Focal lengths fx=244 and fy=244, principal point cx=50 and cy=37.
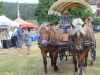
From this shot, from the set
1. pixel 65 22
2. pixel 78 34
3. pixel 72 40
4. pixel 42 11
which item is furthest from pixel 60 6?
pixel 42 11

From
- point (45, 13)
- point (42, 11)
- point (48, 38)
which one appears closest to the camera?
point (48, 38)

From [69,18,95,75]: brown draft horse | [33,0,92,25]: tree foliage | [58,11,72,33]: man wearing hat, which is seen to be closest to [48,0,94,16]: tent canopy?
[58,11,72,33]: man wearing hat

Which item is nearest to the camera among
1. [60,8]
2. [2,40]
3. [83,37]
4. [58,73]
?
[83,37]

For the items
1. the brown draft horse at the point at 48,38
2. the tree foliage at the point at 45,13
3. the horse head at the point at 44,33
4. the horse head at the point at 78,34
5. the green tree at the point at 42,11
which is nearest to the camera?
the horse head at the point at 78,34

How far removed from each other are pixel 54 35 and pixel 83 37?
1180mm

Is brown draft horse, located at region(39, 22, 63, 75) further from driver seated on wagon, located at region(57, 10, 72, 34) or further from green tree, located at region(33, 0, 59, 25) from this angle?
green tree, located at region(33, 0, 59, 25)

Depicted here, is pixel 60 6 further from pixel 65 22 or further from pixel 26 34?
pixel 26 34

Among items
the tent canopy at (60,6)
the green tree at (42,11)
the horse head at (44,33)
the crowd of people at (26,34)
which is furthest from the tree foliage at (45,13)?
the horse head at (44,33)

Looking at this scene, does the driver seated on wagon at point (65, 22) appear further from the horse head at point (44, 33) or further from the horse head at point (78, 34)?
the horse head at point (78, 34)

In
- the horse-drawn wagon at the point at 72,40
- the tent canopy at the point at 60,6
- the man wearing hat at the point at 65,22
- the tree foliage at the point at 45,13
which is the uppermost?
the tree foliage at the point at 45,13

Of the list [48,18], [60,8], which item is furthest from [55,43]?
[48,18]

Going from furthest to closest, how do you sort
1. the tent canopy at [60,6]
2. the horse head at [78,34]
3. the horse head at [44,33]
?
the tent canopy at [60,6] < the horse head at [44,33] < the horse head at [78,34]

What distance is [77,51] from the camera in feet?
24.0

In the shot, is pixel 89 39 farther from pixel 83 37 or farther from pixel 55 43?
pixel 55 43
